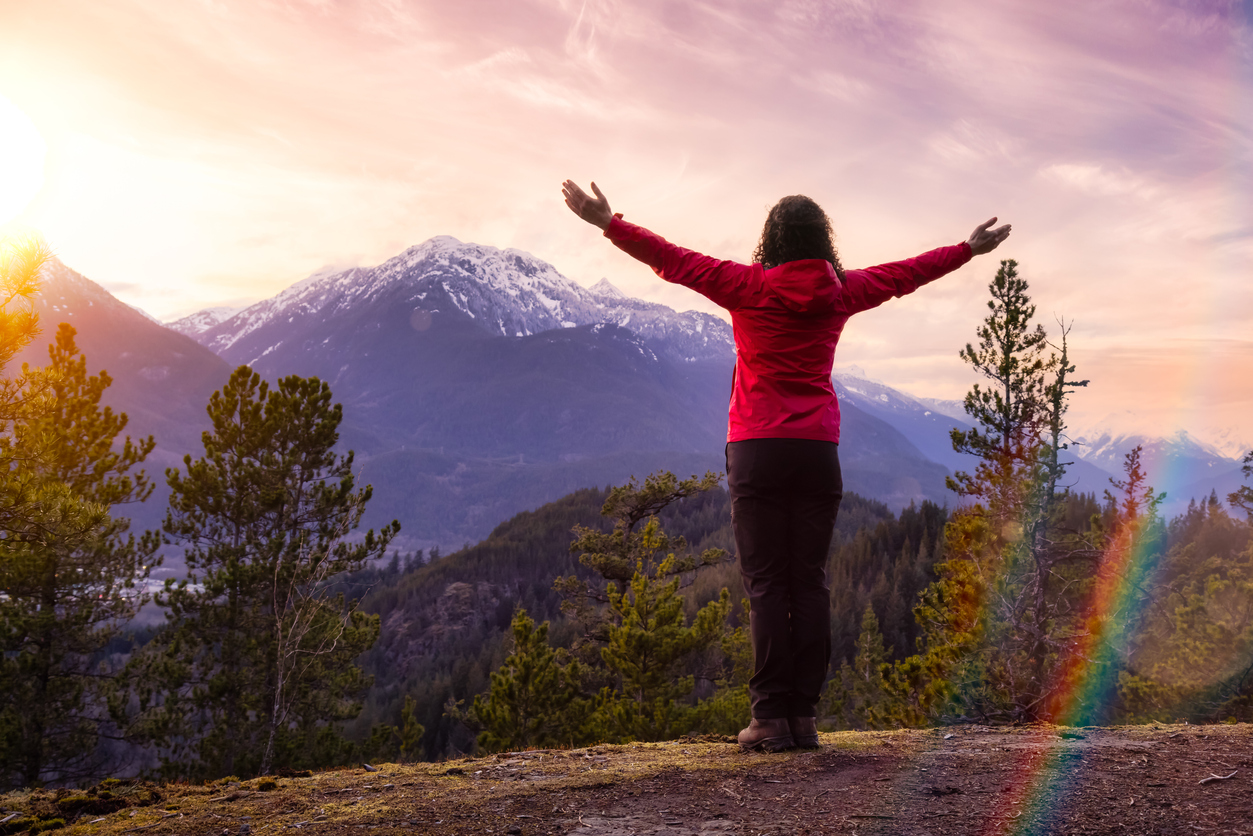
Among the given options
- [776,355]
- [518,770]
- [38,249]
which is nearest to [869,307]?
[776,355]

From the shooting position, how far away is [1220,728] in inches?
185

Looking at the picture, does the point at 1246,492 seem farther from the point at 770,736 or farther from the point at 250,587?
the point at 250,587

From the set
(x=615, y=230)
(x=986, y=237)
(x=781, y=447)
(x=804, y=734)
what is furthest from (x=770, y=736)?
(x=986, y=237)

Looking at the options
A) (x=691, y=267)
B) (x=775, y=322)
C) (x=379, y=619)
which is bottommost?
(x=379, y=619)

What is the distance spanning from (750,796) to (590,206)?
306 cm

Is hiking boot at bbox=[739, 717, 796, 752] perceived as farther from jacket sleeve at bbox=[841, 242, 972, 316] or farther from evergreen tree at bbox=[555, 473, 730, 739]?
evergreen tree at bbox=[555, 473, 730, 739]

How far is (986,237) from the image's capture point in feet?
14.6

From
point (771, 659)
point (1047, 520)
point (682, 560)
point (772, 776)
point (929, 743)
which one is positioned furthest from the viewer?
point (682, 560)

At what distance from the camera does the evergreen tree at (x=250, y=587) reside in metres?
16.8

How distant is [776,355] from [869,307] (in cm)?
67

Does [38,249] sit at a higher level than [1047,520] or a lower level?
higher

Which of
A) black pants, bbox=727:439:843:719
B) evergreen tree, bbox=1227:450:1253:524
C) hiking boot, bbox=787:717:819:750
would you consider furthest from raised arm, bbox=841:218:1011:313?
evergreen tree, bbox=1227:450:1253:524

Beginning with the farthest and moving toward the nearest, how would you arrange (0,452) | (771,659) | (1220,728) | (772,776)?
(0,452) < (1220,728) < (771,659) < (772,776)

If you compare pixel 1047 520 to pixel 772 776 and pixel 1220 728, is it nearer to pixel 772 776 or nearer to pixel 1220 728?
pixel 1220 728
